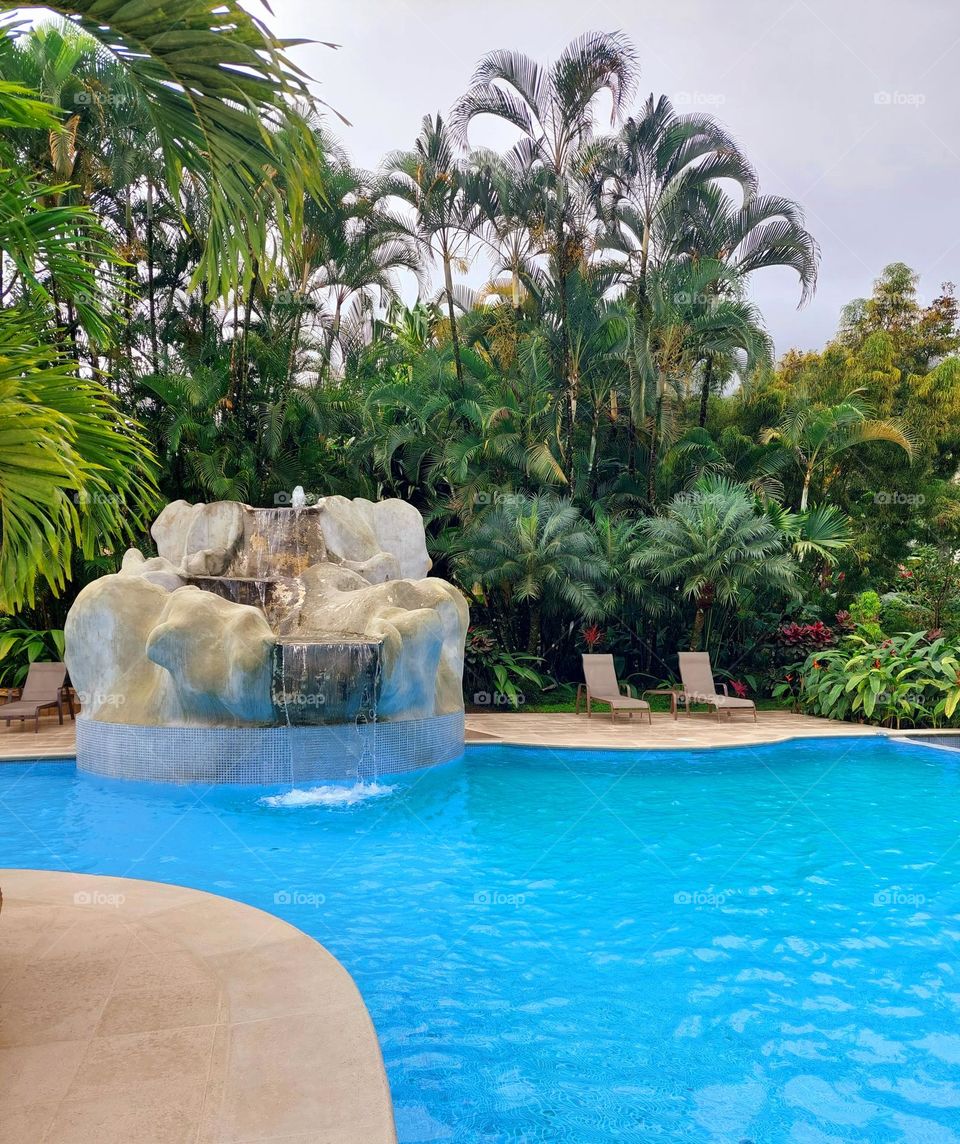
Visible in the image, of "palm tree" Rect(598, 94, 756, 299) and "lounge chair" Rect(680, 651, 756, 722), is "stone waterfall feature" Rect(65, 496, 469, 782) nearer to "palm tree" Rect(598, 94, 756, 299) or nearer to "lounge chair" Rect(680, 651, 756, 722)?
"lounge chair" Rect(680, 651, 756, 722)

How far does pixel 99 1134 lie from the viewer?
8.84 ft

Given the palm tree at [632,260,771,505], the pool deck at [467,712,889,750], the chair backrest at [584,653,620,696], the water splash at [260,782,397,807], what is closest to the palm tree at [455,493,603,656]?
the chair backrest at [584,653,620,696]

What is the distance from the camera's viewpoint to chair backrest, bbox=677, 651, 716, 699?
14.3 m

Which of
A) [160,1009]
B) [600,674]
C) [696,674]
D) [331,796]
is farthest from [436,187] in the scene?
[160,1009]

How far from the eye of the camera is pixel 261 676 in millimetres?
9383

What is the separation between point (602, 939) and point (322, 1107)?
2.81 metres

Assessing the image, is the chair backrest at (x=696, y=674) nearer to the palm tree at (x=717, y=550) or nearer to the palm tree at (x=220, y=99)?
the palm tree at (x=717, y=550)

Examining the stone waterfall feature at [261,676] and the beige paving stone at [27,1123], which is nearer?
the beige paving stone at [27,1123]

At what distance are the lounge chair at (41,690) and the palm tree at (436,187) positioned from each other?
31.1ft

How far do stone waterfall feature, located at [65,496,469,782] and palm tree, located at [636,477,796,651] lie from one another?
16.4 ft

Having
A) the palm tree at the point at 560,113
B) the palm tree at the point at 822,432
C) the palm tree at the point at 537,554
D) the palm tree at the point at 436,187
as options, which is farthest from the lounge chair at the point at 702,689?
the palm tree at the point at 436,187

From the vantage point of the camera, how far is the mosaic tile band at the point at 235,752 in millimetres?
9438

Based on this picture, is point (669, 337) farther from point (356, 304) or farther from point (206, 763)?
point (206, 763)

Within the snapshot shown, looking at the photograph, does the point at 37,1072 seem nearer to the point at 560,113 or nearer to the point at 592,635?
the point at 592,635
